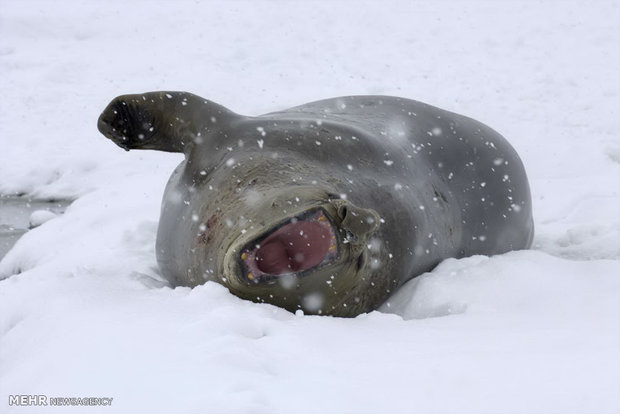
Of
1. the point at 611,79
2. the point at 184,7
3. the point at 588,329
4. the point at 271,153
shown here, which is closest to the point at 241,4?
the point at 184,7

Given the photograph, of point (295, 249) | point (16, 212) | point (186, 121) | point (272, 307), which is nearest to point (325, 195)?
point (295, 249)

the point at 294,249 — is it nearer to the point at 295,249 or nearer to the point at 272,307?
the point at 295,249

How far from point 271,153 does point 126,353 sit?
1.17m

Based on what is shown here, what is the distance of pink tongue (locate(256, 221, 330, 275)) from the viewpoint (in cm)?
248

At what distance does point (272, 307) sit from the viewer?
267 centimetres

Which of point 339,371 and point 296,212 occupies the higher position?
point 296,212

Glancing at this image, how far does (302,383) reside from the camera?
1990 millimetres

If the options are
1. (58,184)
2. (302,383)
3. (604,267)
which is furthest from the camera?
(58,184)

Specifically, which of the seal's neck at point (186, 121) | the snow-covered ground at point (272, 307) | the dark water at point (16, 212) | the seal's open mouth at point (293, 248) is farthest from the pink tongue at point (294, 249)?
the dark water at point (16, 212)

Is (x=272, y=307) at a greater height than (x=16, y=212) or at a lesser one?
greater

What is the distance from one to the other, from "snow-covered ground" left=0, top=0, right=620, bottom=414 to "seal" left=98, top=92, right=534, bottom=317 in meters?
0.15

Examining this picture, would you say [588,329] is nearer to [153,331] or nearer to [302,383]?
[302,383]

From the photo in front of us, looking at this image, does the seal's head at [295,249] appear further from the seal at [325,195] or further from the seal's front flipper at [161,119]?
the seal's front flipper at [161,119]

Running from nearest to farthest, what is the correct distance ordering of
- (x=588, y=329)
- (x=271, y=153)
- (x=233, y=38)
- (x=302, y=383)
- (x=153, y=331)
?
1. (x=302, y=383)
2. (x=153, y=331)
3. (x=588, y=329)
4. (x=271, y=153)
5. (x=233, y=38)
